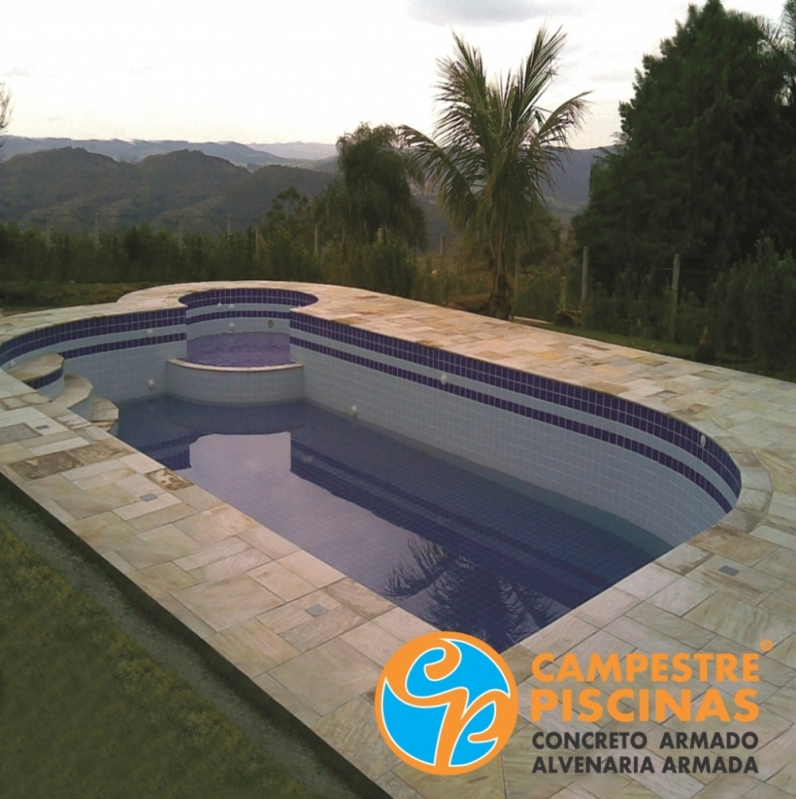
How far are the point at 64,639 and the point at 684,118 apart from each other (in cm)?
1504

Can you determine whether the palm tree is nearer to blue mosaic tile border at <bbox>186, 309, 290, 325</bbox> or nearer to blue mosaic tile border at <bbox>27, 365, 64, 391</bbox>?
blue mosaic tile border at <bbox>186, 309, 290, 325</bbox>

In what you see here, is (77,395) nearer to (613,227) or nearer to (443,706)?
(443,706)

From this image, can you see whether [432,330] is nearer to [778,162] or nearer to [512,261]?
[512,261]

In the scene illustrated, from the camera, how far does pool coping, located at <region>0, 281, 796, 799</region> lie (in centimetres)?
258

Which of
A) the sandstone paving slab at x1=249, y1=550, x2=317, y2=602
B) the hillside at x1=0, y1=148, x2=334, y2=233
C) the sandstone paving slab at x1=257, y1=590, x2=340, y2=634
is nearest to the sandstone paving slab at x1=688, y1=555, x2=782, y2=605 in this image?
the sandstone paving slab at x1=257, y1=590, x2=340, y2=634

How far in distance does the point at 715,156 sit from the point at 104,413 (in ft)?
38.7

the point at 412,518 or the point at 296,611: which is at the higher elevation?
the point at 296,611

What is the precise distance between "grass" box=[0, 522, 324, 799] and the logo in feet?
1.37

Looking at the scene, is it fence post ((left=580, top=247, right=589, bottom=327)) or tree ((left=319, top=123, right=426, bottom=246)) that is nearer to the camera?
fence post ((left=580, top=247, right=589, bottom=327))

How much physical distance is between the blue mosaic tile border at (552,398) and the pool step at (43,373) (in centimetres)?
277

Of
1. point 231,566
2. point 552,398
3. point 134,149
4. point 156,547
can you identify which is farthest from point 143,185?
point 231,566

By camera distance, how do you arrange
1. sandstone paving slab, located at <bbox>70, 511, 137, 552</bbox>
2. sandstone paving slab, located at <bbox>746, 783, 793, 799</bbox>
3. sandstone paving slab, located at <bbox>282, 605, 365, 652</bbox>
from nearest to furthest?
sandstone paving slab, located at <bbox>746, 783, 793, 799</bbox> < sandstone paving slab, located at <bbox>282, 605, 365, 652</bbox> < sandstone paving slab, located at <bbox>70, 511, 137, 552</bbox>

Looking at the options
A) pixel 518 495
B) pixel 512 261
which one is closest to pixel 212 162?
pixel 512 261

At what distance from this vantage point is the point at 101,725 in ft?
9.23
